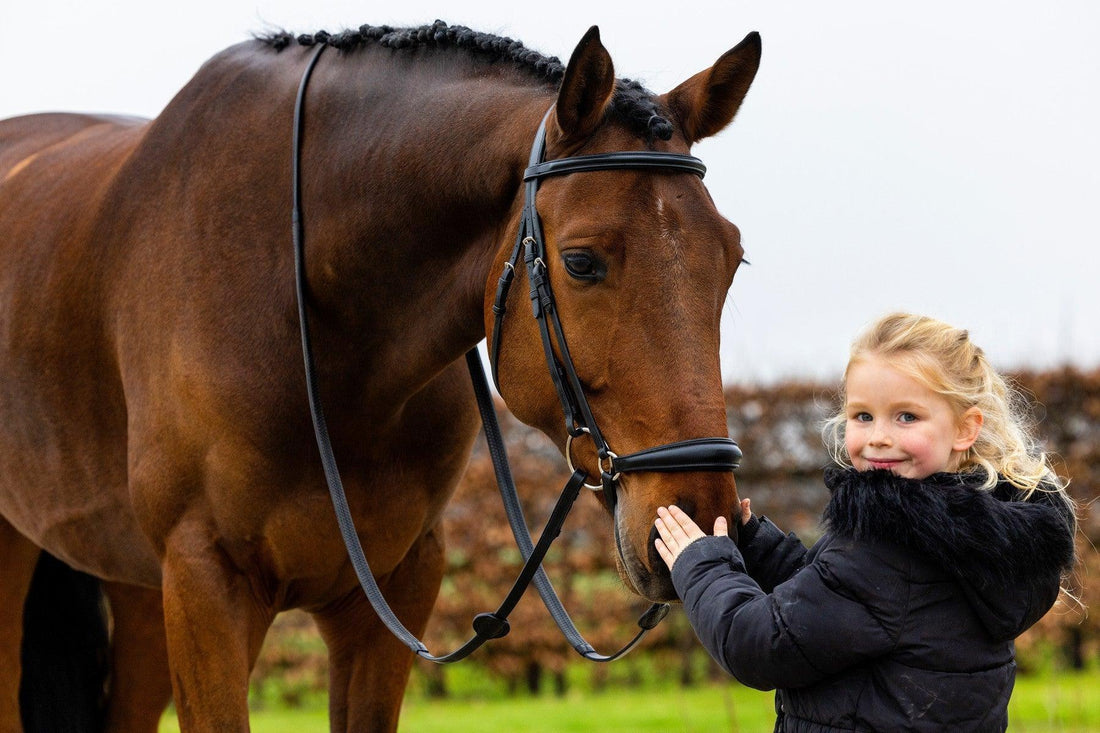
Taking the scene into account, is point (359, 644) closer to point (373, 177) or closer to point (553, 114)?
point (373, 177)

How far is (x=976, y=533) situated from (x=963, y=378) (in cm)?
33

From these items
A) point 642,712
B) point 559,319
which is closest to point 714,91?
point 559,319

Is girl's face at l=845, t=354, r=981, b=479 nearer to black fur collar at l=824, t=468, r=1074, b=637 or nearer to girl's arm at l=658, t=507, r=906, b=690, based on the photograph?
black fur collar at l=824, t=468, r=1074, b=637

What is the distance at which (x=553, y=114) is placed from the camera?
252 cm

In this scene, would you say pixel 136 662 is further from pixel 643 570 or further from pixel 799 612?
pixel 799 612

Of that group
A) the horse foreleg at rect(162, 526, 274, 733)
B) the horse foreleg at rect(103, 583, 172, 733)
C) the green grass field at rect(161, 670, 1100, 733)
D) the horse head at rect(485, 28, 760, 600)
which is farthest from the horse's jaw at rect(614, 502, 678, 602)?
the green grass field at rect(161, 670, 1100, 733)

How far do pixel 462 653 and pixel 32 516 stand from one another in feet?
5.03

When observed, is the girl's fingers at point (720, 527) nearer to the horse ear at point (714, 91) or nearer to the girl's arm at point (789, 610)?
the girl's arm at point (789, 610)

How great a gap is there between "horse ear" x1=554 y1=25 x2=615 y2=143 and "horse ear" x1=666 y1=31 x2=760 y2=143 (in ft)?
0.72

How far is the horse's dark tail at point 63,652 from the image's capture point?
398 cm

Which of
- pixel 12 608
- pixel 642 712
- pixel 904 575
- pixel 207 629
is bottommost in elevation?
pixel 642 712

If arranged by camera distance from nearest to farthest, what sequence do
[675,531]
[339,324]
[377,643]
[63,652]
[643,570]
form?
[675,531] → [643,570] → [339,324] → [377,643] → [63,652]

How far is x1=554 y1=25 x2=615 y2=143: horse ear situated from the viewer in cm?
241

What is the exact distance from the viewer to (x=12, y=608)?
395 cm
